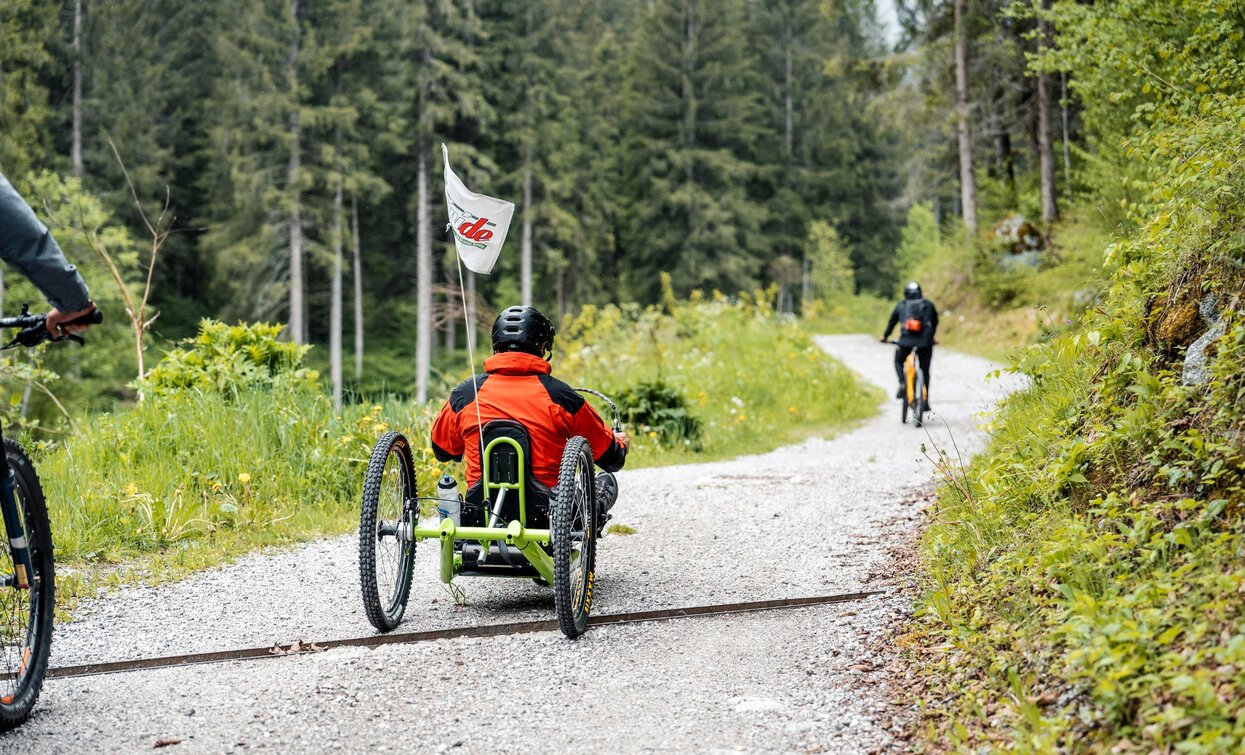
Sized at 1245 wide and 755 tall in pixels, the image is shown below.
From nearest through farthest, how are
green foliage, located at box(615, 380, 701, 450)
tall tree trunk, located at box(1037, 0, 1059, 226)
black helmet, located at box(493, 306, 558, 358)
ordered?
black helmet, located at box(493, 306, 558, 358), green foliage, located at box(615, 380, 701, 450), tall tree trunk, located at box(1037, 0, 1059, 226)

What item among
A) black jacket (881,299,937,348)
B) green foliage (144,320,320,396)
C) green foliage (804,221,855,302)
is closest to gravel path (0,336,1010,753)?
green foliage (144,320,320,396)

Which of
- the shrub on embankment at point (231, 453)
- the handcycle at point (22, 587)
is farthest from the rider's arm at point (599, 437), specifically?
the shrub on embankment at point (231, 453)

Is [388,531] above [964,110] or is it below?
below

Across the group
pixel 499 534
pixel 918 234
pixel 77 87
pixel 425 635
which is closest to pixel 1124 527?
pixel 499 534

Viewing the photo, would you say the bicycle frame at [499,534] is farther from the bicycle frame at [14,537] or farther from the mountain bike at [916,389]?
the mountain bike at [916,389]

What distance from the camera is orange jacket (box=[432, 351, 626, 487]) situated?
5.13m

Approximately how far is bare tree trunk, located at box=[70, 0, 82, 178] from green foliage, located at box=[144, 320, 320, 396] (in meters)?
32.0

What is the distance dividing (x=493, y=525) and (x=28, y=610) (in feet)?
6.30

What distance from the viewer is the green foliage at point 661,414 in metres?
12.1

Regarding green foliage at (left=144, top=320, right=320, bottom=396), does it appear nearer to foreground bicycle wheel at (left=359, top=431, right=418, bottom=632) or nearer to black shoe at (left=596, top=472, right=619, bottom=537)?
foreground bicycle wheel at (left=359, top=431, right=418, bottom=632)

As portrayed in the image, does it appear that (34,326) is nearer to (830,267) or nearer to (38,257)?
(38,257)

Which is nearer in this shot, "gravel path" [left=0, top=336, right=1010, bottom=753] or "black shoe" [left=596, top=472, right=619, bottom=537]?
"gravel path" [left=0, top=336, right=1010, bottom=753]

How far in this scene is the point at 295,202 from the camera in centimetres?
3381

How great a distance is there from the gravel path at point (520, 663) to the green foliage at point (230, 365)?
7.75 feet
